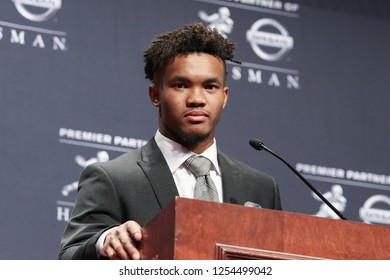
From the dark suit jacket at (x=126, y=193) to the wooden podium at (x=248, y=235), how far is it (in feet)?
1.57

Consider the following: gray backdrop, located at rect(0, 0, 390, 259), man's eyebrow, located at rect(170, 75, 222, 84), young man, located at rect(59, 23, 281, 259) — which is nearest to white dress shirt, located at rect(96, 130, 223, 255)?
young man, located at rect(59, 23, 281, 259)

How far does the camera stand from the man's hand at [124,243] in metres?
2.15

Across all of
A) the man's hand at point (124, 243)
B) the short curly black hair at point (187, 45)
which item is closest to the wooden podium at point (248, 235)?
the man's hand at point (124, 243)

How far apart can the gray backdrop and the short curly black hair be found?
111cm

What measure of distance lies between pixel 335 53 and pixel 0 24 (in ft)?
5.25

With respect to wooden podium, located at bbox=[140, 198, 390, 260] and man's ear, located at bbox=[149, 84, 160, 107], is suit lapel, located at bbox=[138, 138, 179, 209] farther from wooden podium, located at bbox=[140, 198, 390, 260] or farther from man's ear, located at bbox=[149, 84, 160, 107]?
wooden podium, located at bbox=[140, 198, 390, 260]

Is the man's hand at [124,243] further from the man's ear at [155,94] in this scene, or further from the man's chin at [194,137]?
the man's ear at [155,94]

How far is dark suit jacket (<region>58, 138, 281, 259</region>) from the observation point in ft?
8.59

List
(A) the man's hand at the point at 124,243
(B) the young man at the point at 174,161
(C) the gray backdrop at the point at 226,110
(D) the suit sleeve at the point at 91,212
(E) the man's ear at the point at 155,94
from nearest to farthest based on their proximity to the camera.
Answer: (A) the man's hand at the point at 124,243 < (D) the suit sleeve at the point at 91,212 < (B) the young man at the point at 174,161 < (E) the man's ear at the point at 155,94 < (C) the gray backdrop at the point at 226,110

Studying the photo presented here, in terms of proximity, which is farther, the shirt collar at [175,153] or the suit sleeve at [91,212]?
the shirt collar at [175,153]

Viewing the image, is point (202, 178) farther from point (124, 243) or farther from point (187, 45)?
point (124, 243)

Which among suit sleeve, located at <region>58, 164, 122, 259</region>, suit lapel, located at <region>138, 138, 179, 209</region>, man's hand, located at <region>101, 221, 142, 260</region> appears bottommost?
man's hand, located at <region>101, 221, 142, 260</region>

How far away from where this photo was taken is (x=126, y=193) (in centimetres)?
269
